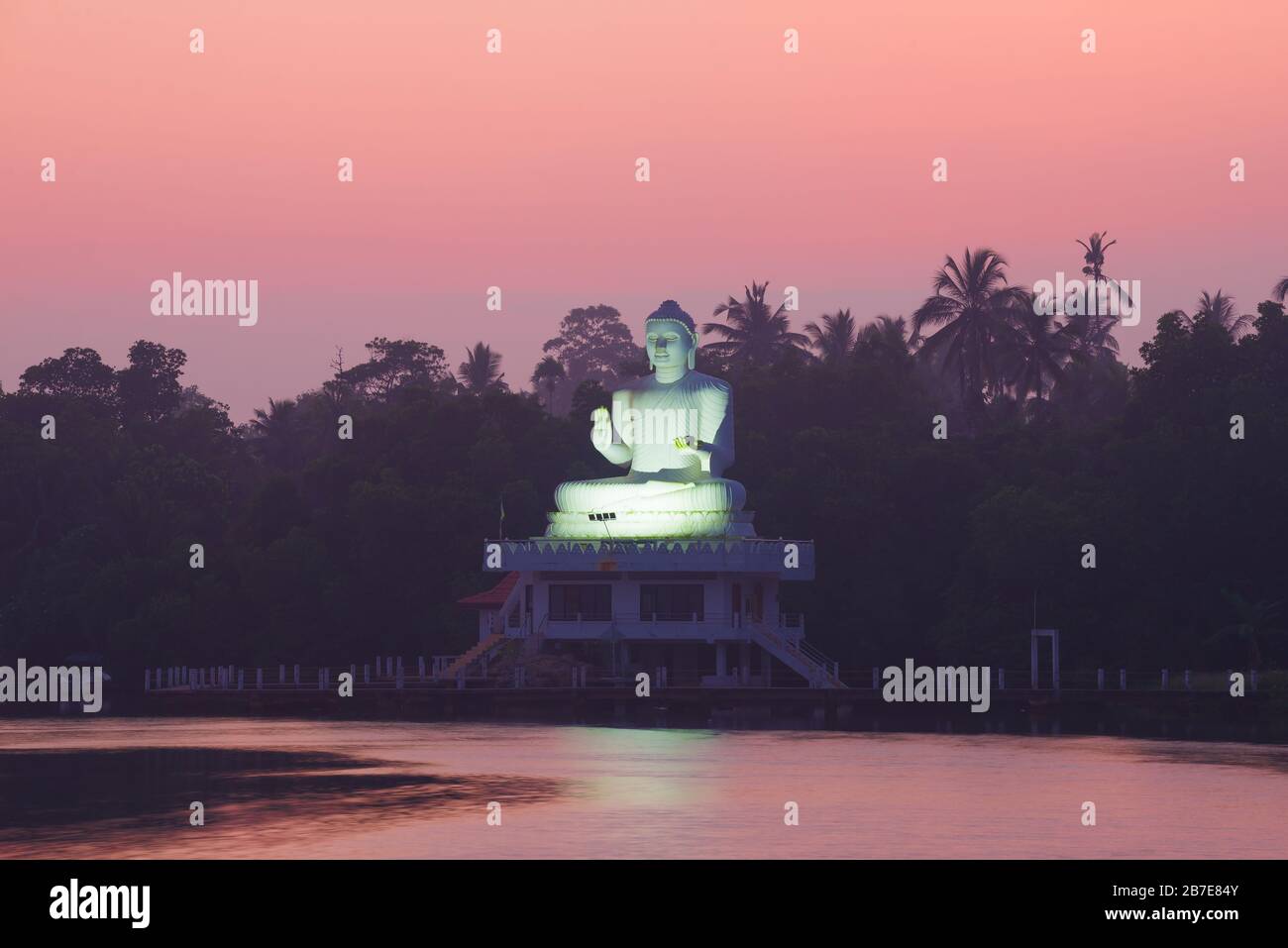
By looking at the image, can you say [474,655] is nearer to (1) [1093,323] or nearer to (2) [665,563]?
(2) [665,563]

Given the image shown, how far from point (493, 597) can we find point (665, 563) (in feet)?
28.9

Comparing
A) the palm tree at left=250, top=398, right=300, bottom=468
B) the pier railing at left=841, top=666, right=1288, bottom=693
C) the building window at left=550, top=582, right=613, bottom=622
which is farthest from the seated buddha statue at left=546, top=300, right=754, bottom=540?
the palm tree at left=250, top=398, right=300, bottom=468

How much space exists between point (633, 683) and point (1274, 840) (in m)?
36.9

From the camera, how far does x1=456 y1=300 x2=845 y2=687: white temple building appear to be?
2884 inches

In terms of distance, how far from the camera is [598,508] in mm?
75875

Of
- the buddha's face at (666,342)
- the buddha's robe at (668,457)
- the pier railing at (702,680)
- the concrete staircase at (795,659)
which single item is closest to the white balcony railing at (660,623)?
the concrete staircase at (795,659)

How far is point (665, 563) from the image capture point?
72.9 metres

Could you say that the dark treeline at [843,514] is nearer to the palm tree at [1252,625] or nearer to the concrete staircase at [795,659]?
the palm tree at [1252,625]

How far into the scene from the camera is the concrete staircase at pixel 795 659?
2808 inches

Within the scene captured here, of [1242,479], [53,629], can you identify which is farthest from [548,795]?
[53,629]

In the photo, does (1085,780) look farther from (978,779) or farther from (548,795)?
(548,795)

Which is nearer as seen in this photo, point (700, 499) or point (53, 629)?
point (700, 499)

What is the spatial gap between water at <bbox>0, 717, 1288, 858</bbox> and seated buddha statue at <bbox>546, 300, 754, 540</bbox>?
15126mm

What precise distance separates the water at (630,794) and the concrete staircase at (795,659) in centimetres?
1074
